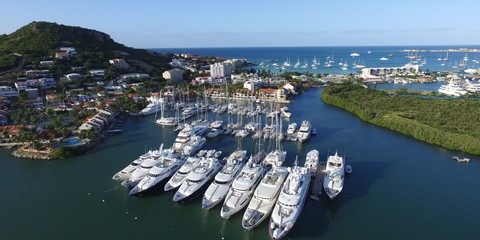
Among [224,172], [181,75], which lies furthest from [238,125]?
[181,75]

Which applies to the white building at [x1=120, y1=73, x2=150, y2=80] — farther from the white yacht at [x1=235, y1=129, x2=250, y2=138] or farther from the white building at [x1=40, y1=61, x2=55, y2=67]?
the white yacht at [x1=235, y1=129, x2=250, y2=138]

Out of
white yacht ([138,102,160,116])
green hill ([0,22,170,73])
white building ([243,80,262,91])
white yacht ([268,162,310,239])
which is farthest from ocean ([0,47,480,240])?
green hill ([0,22,170,73])

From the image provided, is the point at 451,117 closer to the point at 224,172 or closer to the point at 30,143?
the point at 224,172

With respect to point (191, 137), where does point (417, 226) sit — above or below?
below

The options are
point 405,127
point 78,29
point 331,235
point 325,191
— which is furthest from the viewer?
point 78,29

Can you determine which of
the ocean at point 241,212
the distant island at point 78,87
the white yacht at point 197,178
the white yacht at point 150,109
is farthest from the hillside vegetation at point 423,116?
the white yacht at point 150,109

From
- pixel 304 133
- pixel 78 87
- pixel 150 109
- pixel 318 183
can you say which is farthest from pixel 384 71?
pixel 78 87

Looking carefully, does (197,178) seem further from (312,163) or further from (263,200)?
(312,163)
